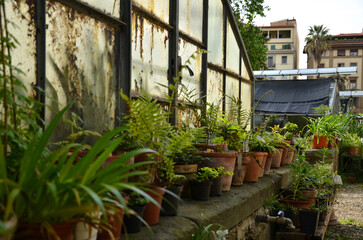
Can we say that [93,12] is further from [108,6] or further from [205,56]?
[205,56]

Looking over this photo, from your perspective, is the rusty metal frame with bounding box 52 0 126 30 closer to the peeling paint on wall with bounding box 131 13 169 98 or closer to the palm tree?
the peeling paint on wall with bounding box 131 13 169 98

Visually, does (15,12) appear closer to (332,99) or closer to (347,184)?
(347,184)

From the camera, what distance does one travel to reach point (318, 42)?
36.3 m

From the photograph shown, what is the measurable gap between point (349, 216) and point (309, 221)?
3.39m

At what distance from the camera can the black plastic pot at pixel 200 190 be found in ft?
9.67

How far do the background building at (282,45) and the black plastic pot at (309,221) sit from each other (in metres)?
43.8

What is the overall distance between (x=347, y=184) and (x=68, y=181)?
9.90 meters

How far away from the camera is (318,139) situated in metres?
6.64

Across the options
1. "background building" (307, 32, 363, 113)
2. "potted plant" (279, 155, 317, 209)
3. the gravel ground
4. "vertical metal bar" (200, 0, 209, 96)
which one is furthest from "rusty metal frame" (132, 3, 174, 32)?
"background building" (307, 32, 363, 113)

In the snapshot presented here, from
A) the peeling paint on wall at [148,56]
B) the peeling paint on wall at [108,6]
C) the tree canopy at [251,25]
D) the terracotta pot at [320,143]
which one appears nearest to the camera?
the peeling paint on wall at [108,6]

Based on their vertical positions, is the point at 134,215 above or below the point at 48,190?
below

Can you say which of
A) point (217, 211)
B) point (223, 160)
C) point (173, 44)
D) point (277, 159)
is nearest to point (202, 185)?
point (217, 211)

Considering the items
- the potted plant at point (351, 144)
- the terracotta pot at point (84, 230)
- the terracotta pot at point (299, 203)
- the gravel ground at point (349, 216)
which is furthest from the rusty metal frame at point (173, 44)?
the potted plant at point (351, 144)

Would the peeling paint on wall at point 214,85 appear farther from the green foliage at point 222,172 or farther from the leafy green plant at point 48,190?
the leafy green plant at point 48,190
